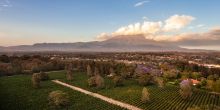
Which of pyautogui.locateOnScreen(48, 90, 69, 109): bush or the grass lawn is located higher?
pyautogui.locateOnScreen(48, 90, 69, 109): bush

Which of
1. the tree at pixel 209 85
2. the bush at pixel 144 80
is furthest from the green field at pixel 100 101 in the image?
the bush at pixel 144 80

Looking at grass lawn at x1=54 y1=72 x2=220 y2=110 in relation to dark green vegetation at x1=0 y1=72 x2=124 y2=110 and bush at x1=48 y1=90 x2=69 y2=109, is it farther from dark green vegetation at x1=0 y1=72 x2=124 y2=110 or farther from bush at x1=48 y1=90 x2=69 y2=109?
bush at x1=48 y1=90 x2=69 y2=109

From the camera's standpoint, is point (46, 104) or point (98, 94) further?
point (98, 94)

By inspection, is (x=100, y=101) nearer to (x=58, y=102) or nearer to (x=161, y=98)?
(x=58, y=102)

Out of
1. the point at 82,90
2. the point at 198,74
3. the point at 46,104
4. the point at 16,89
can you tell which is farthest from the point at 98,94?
the point at 198,74

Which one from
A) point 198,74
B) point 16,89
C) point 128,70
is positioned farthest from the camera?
point 128,70

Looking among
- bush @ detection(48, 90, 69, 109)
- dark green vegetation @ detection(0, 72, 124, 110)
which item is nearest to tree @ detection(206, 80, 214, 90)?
dark green vegetation @ detection(0, 72, 124, 110)

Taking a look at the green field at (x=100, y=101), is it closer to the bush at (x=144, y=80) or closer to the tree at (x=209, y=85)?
the tree at (x=209, y=85)

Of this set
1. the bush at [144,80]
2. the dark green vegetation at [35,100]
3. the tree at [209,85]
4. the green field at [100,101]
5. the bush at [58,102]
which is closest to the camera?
the dark green vegetation at [35,100]

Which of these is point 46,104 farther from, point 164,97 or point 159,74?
point 159,74

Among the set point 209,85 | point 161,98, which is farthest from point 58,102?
point 209,85

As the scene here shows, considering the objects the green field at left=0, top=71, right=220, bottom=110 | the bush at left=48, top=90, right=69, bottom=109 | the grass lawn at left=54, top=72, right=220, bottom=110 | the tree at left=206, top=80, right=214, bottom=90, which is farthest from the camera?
the tree at left=206, top=80, right=214, bottom=90
